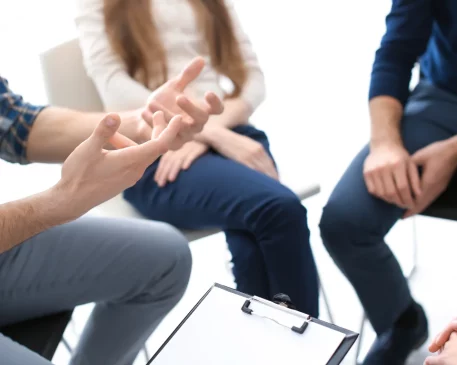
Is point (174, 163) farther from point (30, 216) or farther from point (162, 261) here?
point (30, 216)

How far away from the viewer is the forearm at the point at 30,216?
81 cm

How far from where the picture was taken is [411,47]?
49.3 inches

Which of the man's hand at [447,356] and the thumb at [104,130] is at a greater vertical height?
the thumb at [104,130]

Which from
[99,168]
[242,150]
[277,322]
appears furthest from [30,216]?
[242,150]

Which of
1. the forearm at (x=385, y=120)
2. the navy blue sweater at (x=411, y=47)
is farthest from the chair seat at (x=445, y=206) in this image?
the navy blue sweater at (x=411, y=47)

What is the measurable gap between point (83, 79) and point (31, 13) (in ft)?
2.35

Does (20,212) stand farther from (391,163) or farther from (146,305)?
(391,163)

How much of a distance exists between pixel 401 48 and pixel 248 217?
507mm

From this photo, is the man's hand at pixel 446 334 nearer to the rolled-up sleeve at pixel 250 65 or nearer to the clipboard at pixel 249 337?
the clipboard at pixel 249 337

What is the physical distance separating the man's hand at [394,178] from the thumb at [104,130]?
0.55m

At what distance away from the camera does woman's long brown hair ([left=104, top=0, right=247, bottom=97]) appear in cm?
130

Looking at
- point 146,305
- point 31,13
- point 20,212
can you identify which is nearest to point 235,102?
point 146,305

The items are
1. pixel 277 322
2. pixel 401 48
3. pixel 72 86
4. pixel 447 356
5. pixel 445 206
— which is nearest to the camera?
pixel 277 322

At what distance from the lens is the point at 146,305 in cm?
105
